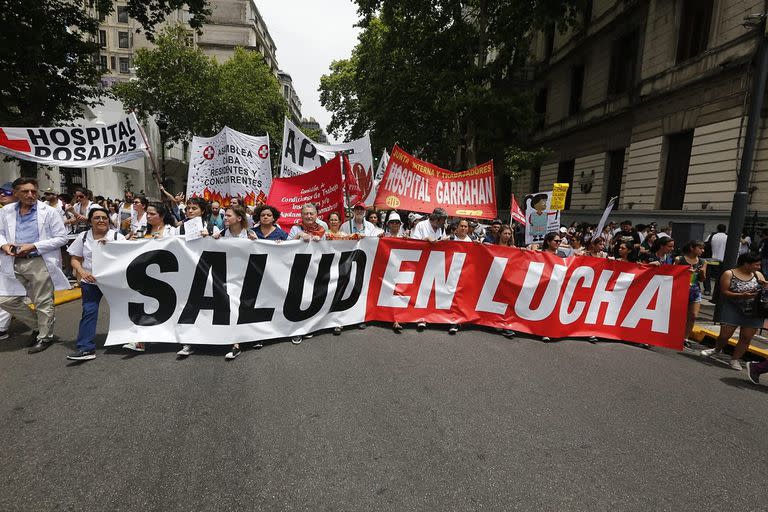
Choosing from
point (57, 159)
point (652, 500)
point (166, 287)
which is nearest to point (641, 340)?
point (652, 500)

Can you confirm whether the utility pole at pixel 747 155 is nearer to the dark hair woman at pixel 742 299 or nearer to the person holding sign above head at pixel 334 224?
the dark hair woman at pixel 742 299

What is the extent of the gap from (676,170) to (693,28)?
4876 mm

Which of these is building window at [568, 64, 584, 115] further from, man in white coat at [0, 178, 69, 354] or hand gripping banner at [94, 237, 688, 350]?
man in white coat at [0, 178, 69, 354]

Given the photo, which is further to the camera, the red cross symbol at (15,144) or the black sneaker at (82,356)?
the red cross symbol at (15,144)

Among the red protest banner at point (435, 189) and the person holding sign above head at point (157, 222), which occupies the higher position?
the red protest banner at point (435, 189)

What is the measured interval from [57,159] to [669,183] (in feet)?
59.1

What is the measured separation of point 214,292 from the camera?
4.70m

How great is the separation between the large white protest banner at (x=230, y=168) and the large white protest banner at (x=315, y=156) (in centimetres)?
119

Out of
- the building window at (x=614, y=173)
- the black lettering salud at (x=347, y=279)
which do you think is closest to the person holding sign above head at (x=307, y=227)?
the black lettering salud at (x=347, y=279)

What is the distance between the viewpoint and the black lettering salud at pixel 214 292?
4.63m

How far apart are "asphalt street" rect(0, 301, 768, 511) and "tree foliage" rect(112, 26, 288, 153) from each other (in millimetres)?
26555

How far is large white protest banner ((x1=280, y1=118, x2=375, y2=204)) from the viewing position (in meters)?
8.11

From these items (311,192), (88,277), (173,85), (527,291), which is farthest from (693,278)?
(173,85)

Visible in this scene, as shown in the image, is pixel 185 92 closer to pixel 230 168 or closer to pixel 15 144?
pixel 230 168
